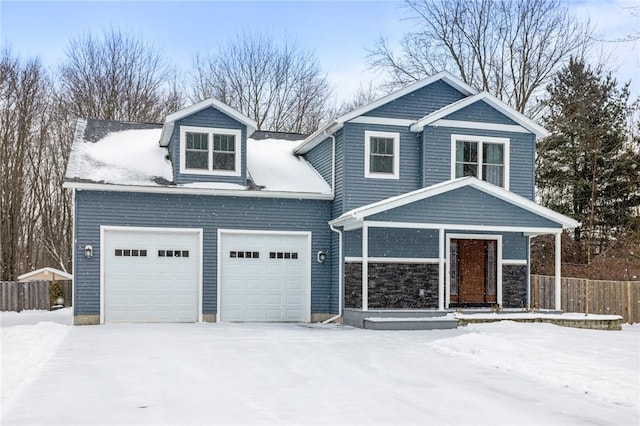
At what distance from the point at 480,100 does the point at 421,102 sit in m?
1.57

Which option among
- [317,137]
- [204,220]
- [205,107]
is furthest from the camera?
[317,137]

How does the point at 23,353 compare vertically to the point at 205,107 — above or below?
below

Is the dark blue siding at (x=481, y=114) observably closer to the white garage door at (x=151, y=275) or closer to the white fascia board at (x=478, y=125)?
the white fascia board at (x=478, y=125)

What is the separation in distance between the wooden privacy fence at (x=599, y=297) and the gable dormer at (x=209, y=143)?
30.0 feet

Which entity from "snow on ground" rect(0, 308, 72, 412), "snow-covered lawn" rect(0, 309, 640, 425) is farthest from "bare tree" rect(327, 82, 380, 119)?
"snow-covered lawn" rect(0, 309, 640, 425)

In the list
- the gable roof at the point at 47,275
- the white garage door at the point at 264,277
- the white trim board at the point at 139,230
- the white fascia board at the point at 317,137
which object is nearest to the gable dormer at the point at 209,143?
the white trim board at the point at 139,230

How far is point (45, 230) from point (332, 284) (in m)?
19.3

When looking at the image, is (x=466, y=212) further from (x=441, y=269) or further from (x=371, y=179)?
(x=371, y=179)

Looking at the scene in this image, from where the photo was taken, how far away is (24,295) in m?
23.5

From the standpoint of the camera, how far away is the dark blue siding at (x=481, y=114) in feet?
62.2

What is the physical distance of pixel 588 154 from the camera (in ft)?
104

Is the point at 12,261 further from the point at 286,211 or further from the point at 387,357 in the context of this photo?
the point at 387,357

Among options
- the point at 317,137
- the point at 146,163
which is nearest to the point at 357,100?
the point at 317,137

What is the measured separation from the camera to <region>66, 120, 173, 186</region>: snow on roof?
57.2ft
